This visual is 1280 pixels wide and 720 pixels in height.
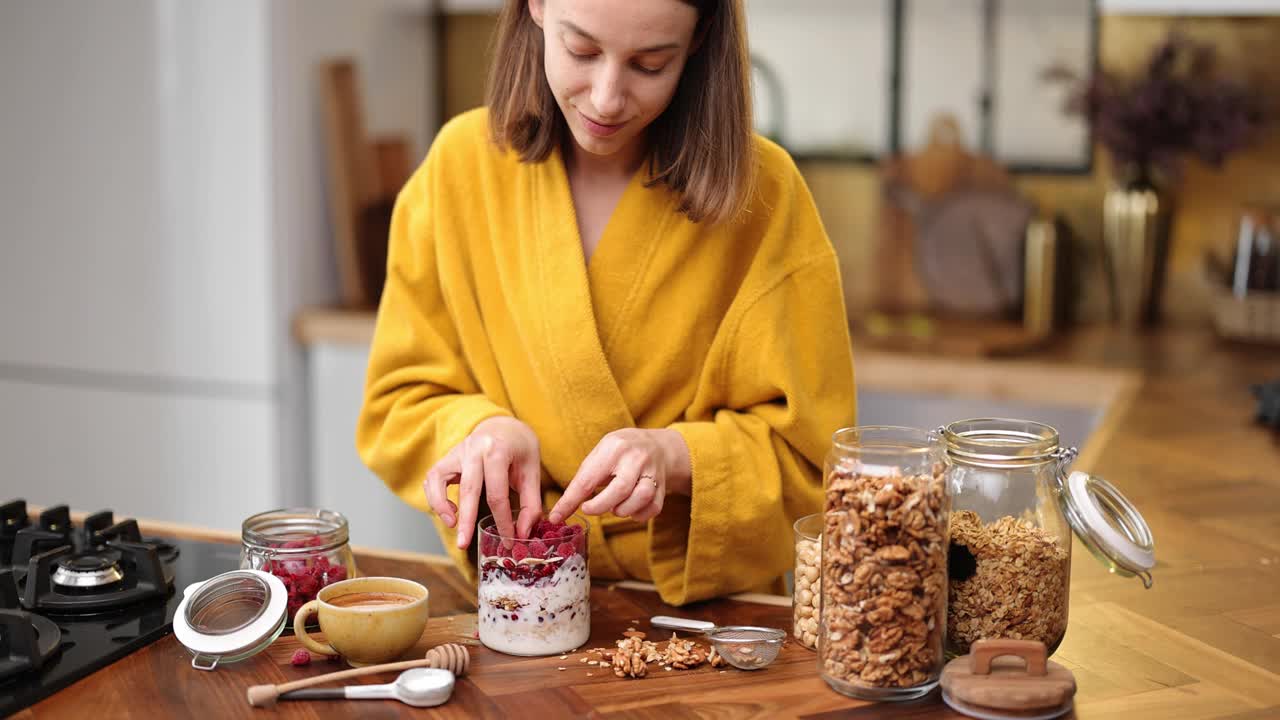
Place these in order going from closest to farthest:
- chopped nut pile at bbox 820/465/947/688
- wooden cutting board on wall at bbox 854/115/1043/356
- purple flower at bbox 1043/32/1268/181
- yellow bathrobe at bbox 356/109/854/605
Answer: chopped nut pile at bbox 820/465/947/688 → yellow bathrobe at bbox 356/109/854/605 → purple flower at bbox 1043/32/1268/181 → wooden cutting board on wall at bbox 854/115/1043/356

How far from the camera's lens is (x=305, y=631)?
1.18 meters

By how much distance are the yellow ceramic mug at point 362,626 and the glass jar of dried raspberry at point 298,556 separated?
62 mm

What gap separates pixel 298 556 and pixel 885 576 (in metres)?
0.54

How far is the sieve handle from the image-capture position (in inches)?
48.0

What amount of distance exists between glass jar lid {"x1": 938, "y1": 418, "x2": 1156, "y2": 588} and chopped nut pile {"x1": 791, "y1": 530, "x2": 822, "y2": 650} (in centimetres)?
15

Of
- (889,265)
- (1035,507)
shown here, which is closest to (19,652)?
(1035,507)

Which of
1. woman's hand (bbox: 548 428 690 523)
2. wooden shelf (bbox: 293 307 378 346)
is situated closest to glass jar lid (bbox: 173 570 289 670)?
woman's hand (bbox: 548 428 690 523)

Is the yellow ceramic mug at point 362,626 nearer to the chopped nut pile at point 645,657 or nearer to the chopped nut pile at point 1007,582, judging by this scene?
the chopped nut pile at point 645,657

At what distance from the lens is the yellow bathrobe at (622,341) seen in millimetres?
1360

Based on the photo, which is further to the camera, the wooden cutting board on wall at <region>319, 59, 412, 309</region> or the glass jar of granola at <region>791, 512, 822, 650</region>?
the wooden cutting board on wall at <region>319, 59, 412, 309</region>

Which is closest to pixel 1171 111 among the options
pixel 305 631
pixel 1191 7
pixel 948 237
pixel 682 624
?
pixel 1191 7

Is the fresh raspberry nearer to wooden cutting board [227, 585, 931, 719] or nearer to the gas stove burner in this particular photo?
wooden cutting board [227, 585, 931, 719]

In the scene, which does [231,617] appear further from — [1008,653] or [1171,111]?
[1171,111]

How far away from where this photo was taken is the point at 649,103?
4.06 feet
